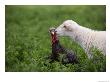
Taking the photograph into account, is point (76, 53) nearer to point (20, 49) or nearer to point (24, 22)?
point (20, 49)

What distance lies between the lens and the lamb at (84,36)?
1128cm

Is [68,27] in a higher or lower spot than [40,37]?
higher

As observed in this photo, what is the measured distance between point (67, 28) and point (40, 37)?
3.08m

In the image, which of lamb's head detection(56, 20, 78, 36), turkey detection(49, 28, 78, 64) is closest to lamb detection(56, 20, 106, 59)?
lamb's head detection(56, 20, 78, 36)

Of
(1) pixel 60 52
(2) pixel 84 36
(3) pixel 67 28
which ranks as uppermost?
(3) pixel 67 28

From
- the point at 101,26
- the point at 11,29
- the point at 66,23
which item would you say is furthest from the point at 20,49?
the point at 101,26

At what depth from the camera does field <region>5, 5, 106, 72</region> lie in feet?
36.5

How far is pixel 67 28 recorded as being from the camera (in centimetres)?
1141

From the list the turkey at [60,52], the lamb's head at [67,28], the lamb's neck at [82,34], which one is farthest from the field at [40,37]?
the lamb's head at [67,28]

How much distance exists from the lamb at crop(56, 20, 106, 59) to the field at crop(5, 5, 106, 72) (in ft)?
0.69

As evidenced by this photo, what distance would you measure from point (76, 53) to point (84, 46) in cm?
26

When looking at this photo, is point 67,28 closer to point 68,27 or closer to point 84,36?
point 68,27

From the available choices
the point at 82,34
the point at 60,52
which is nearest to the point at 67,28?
the point at 82,34
